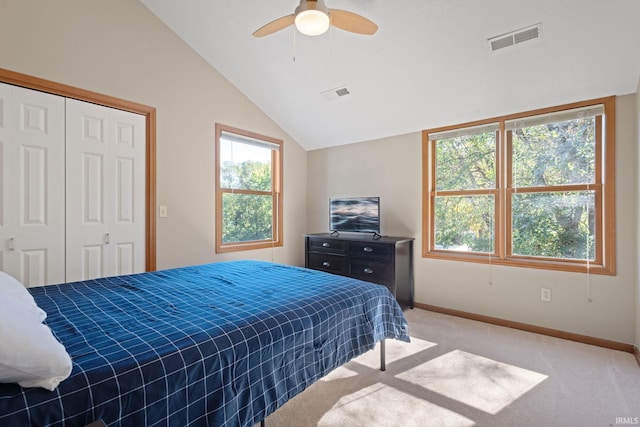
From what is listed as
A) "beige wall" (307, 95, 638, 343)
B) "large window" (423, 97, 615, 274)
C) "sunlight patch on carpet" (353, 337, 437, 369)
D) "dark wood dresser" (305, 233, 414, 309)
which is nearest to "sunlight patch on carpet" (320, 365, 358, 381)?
"sunlight patch on carpet" (353, 337, 437, 369)

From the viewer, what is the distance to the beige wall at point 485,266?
2611 mm

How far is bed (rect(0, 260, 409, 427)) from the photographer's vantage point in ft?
3.02

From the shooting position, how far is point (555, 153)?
2.99 metres

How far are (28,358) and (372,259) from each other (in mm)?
3078

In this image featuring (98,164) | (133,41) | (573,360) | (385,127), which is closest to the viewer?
(573,360)

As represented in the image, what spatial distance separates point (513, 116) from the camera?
10.3 ft

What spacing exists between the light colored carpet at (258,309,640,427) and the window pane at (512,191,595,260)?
848 mm

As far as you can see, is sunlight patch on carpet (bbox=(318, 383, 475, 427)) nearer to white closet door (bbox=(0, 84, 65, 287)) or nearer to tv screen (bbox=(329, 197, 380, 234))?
tv screen (bbox=(329, 197, 380, 234))

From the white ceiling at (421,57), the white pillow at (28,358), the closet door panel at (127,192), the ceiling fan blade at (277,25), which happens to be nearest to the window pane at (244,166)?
the white ceiling at (421,57)

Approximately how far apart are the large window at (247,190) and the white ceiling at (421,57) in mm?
603

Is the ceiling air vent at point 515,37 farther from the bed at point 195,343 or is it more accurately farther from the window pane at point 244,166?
the window pane at point 244,166

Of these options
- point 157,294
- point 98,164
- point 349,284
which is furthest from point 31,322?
point 98,164

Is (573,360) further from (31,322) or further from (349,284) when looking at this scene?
(31,322)

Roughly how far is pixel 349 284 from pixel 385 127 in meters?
2.49
